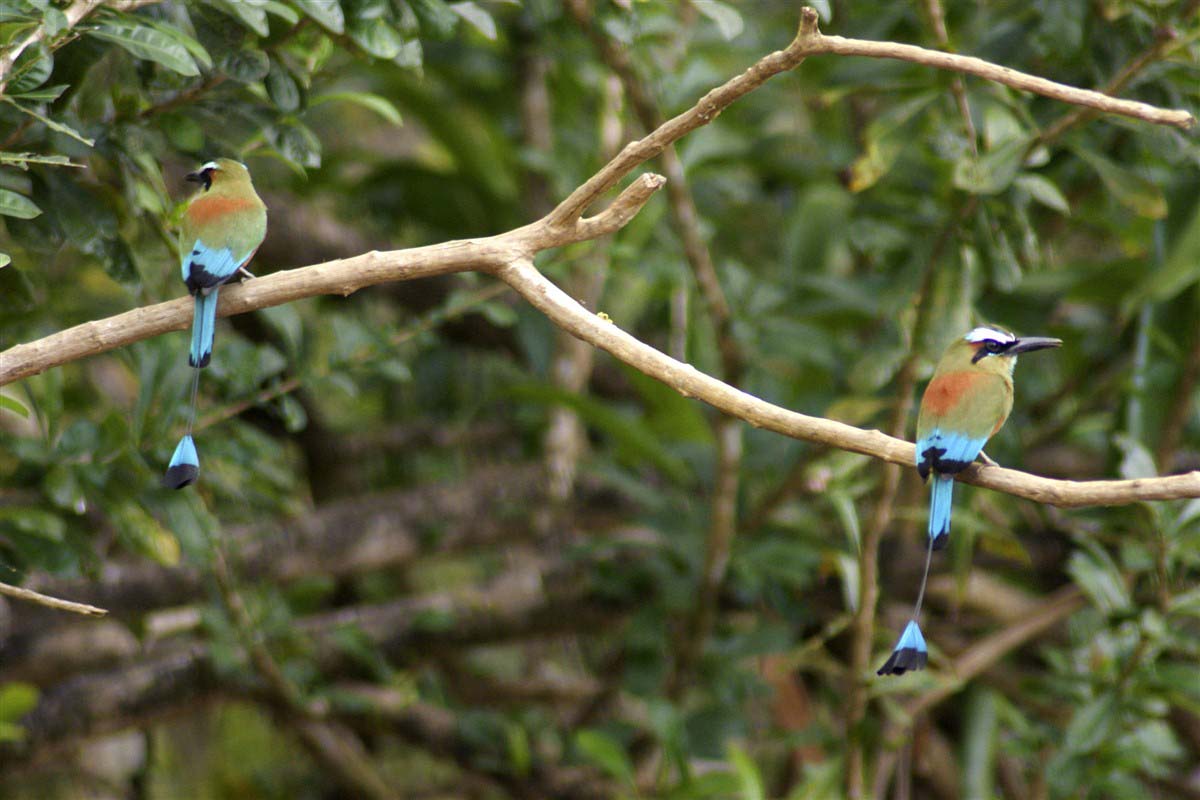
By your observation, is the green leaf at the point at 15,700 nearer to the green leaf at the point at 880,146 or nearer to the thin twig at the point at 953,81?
the green leaf at the point at 880,146

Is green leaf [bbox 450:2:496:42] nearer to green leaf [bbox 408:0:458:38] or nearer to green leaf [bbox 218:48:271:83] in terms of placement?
green leaf [bbox 408:0:458:38]

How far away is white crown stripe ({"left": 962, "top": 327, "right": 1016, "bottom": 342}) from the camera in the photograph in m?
1.75

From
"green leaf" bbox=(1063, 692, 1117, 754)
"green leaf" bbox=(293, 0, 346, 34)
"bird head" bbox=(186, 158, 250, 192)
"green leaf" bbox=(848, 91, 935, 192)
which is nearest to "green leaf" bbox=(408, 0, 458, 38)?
"green leaf" bbox=(293, 0, 346, 34)

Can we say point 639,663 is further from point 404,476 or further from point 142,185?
point 142,185

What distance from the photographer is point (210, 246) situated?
1703 millimetres

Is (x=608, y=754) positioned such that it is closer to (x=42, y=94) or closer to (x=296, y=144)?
(x=296, y=144)

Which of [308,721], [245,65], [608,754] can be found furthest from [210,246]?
[308,721]

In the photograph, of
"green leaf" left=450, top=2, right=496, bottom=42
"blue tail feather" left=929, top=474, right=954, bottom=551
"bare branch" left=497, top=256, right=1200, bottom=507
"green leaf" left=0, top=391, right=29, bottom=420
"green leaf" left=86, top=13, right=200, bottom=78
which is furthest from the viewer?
"green leaf" left=450, top=2, right=496, bottom=42

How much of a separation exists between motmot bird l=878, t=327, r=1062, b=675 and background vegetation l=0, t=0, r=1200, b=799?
0.78 metres

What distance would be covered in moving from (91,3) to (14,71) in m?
0.14

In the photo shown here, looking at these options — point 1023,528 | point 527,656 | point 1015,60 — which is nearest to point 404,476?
point 527,656

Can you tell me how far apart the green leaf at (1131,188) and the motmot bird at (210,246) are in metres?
1.59

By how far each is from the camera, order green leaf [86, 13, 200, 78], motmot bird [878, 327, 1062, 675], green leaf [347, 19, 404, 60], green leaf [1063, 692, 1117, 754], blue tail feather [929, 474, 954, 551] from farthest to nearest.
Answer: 1. green leaf [1063, 692, 1117, 754]
2. green leaf [347, 19, 404, 60]
3. green leaf [86, 13, 200, 78]
4. blue tail feather [929, 474, 954, 551]
5. motmot bird [878, 327, 1062, 675]

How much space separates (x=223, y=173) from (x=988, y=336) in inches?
46.3
